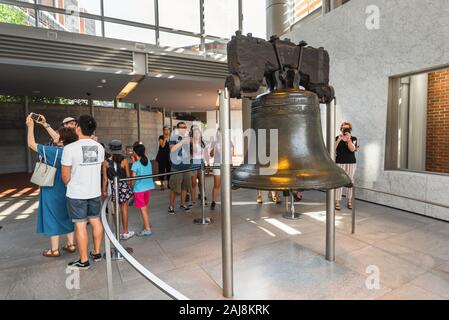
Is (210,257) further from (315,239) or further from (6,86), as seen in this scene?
(6,86)

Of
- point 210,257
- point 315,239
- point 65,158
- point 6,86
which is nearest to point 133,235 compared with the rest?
point 210,257

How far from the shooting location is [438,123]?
5559mm

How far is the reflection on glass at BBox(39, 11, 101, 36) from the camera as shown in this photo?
7.12m

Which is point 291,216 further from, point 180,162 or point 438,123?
point 438,123

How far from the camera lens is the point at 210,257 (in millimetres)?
3014

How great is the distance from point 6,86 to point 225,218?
382 inches

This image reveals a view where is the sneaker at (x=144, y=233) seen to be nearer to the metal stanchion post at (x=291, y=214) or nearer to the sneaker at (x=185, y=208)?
the sneaker at (x=185, y=208)

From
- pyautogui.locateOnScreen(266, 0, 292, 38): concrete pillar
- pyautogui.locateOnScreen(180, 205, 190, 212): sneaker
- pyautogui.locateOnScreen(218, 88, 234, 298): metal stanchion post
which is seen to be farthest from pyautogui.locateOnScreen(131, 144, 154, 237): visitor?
pyautogui.locateOnScreen(266, 0, 292, 38): concrete pillar

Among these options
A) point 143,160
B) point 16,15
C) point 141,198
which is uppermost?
point 16,15

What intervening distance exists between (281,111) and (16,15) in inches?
337

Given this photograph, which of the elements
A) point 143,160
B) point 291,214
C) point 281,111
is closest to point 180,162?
point 143,160

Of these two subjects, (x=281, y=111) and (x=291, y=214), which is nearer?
(x=281, y=111)

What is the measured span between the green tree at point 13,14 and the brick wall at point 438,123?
929cm

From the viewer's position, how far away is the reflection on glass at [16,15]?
7125 mm
